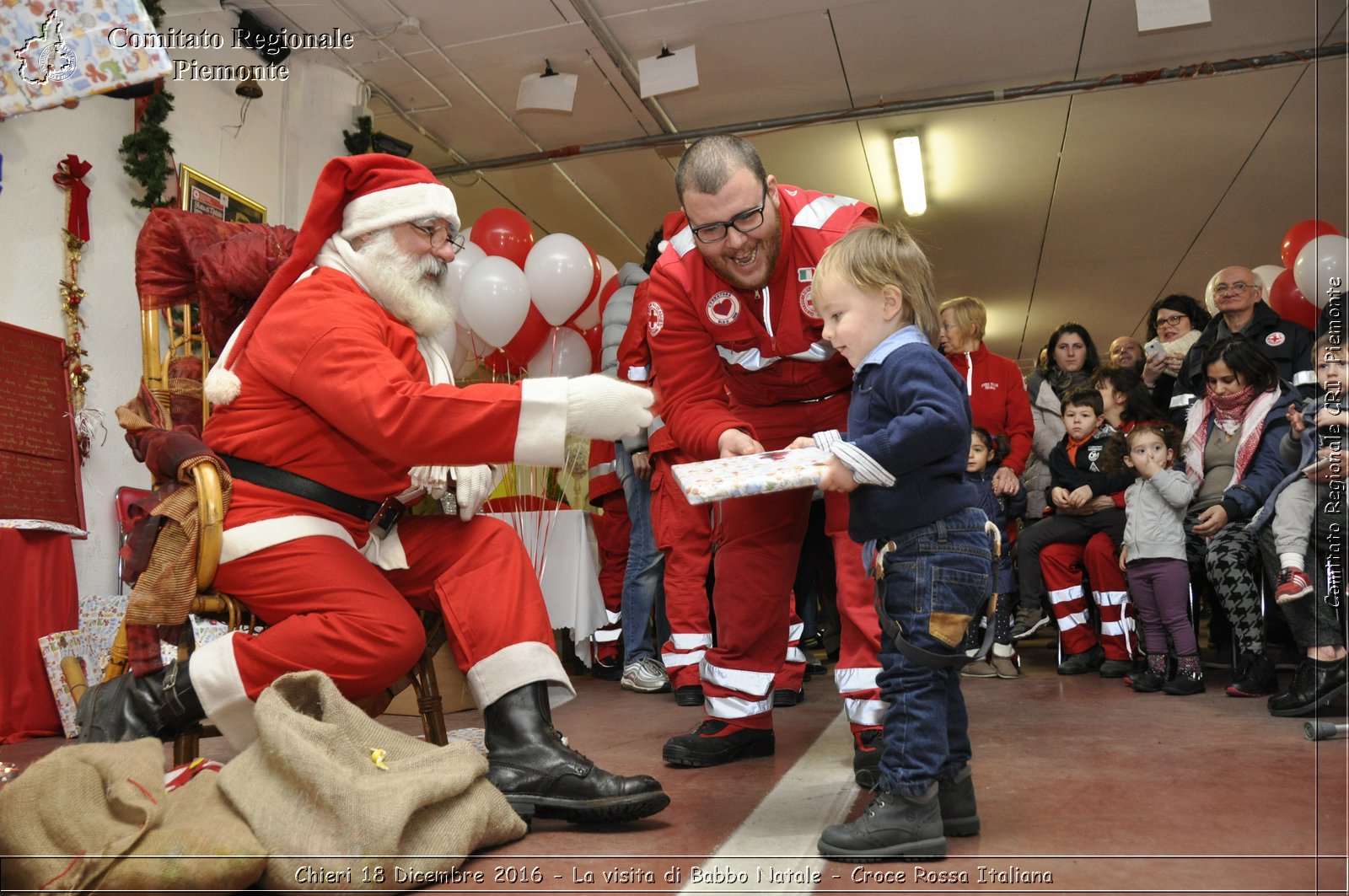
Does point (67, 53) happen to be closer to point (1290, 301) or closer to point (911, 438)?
point (911, 438)

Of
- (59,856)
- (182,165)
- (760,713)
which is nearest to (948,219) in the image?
(182,165)

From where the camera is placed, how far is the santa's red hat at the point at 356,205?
225 centimetres

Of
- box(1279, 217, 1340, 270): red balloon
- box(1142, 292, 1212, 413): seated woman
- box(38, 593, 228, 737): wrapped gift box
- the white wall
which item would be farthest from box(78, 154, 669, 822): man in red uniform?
box(1279, 217, 1340, 270): red balloon

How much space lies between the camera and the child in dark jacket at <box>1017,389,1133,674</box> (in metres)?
4.50

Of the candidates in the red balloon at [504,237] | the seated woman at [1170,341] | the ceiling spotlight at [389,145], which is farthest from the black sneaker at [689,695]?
the ceiling spotlight at [389,145]

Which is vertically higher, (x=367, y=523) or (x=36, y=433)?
(x=36, y=433)

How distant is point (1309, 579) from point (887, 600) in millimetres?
2131

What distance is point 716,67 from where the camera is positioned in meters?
6.06

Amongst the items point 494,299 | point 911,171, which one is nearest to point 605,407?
point 494,299

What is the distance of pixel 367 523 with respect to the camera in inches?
86.8

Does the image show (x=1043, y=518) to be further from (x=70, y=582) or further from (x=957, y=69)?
(x=70, y=582)

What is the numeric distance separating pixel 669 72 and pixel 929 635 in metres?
4.67

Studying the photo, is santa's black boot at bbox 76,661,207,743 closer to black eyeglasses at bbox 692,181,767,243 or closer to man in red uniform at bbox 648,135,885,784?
man in red uniform at bbox 648,135,885,784

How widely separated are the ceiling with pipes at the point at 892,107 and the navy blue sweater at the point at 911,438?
11.6 feet
